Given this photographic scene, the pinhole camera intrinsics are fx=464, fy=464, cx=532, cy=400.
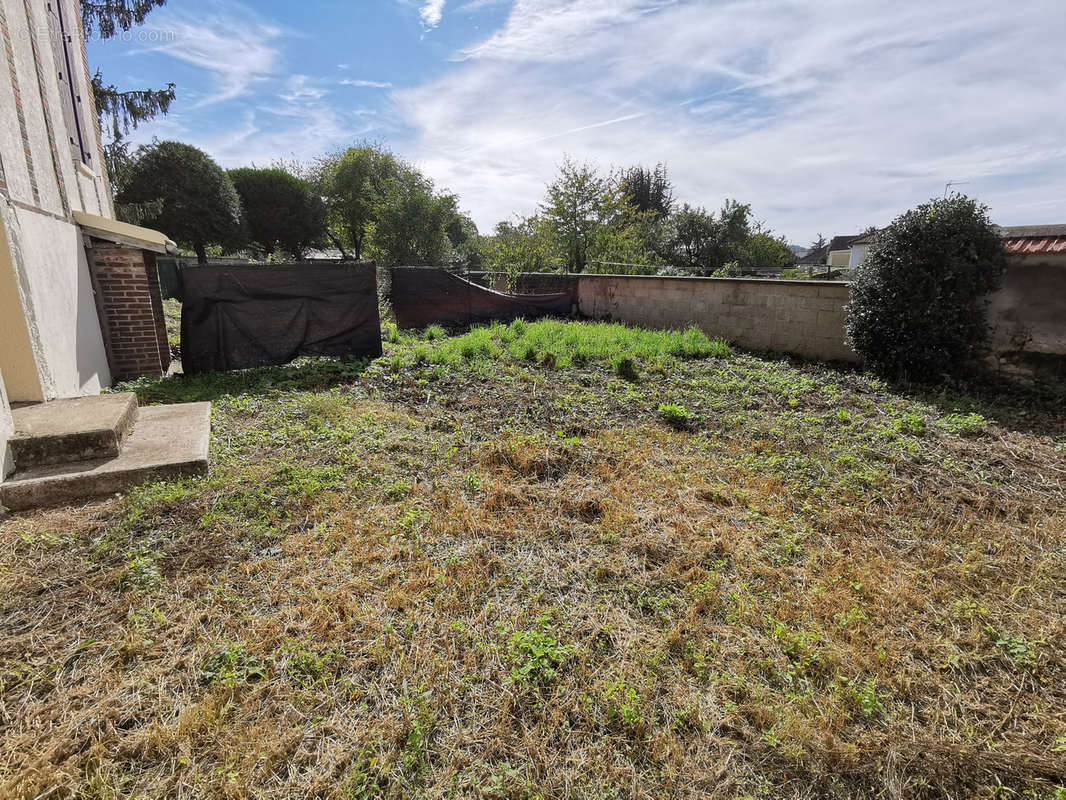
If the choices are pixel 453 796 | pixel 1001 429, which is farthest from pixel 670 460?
pixel 1001 429

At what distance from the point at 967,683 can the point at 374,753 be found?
2299mm

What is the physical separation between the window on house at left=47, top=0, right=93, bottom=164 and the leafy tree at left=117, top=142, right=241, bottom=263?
11972 millimetres

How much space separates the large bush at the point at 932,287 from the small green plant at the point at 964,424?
149cm

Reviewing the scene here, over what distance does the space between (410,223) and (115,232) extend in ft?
40.0

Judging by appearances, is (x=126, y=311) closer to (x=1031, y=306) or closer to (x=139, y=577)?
(x=139, y=577)

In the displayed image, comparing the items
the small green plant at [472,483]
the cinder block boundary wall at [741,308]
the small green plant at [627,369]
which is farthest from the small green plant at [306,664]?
the cinder block boundary wall at [741,308]

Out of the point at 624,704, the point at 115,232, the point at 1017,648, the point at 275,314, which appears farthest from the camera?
the point at 275,314

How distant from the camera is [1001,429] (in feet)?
13.6

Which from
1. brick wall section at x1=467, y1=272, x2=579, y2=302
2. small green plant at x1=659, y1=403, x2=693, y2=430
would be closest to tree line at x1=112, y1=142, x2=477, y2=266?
brick wall section at x1=467, y1=272, x2=579, y2=302

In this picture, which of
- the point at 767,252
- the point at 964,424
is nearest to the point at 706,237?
the point at 767,252

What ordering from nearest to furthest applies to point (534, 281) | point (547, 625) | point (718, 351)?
point (547, 625) < point (718, 351) < point (534, 281)

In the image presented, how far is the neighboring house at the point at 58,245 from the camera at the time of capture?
3.42m

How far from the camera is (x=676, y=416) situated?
15.0 feet

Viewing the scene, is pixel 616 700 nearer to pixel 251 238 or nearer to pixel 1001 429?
pixel 1001 429
